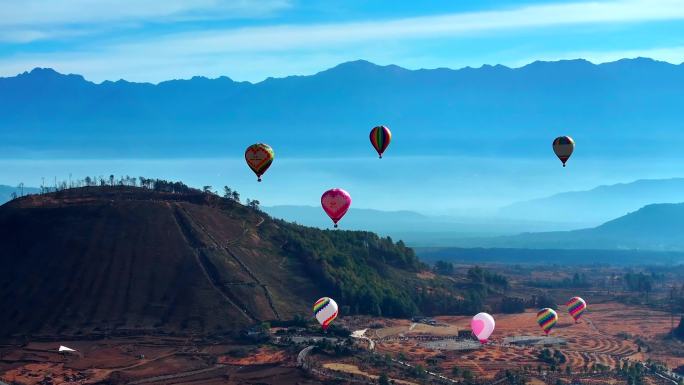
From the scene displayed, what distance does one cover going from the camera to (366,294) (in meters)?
130

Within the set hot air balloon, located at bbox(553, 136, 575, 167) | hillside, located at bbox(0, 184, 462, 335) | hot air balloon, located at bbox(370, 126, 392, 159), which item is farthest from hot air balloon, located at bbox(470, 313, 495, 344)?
hillside, located at bbox(0, 184, 462, 335)

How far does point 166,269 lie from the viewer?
122188 mm

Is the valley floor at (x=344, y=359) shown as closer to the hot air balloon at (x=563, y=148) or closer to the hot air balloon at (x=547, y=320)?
the hot air balloon at (x=547, y=320)

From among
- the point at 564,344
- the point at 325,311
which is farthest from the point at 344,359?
the point at 564,344

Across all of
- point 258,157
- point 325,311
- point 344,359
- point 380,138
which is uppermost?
point 380,138

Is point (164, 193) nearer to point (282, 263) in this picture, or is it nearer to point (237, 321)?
point (282, 263)

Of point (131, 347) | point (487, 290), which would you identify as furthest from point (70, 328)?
point (487, 290)

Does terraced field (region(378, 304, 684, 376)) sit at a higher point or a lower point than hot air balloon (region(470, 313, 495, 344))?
lower

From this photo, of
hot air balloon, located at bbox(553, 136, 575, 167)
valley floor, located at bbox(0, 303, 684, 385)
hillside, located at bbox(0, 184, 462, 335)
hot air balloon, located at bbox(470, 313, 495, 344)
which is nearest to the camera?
valley floor, located at bbox(0, 303, 684, 385)

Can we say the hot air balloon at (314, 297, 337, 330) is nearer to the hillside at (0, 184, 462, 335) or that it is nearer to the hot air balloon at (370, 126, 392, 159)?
the hillside at (0, 184, 462, 335)

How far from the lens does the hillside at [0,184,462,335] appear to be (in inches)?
A: 4449

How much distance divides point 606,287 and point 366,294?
75.4 meters

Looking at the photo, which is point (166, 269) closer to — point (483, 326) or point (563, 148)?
point (483, 326)

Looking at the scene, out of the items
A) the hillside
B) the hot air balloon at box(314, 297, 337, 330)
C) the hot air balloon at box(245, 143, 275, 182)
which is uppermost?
the hot air balloon at box(245, 143, 275, 182)
